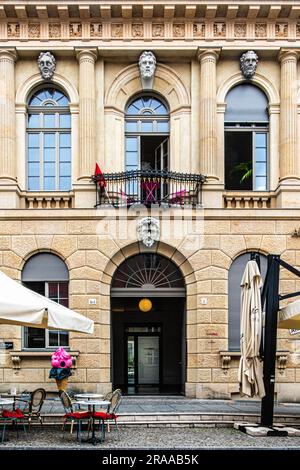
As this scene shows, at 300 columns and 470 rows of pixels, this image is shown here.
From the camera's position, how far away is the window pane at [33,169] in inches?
833

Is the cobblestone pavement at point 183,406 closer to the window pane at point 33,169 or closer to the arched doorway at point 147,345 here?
the arched doorway at point 147,345

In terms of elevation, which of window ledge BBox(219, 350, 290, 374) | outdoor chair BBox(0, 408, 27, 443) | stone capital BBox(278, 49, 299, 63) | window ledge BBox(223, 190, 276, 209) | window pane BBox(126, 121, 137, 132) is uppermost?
stone capital BBox(278, 49, 299, 63)

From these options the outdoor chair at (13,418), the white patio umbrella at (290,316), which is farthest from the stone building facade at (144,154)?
the outdoor chair at (13,418)

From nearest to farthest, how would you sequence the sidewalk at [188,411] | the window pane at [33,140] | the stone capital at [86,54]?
1. the sidewalk at [188,411]
2. the stone capital at [86,54]
3. the window pane at [33,140]

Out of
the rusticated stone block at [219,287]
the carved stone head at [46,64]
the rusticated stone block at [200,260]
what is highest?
the carved stone head at [46,64]

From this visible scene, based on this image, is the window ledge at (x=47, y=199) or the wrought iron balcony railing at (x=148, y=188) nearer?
the wrought iron balcony railing at (x=148, y=188)

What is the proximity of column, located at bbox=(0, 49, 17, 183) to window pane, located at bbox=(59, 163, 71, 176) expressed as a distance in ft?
4.87

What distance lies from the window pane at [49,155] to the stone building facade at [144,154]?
0.07 metres

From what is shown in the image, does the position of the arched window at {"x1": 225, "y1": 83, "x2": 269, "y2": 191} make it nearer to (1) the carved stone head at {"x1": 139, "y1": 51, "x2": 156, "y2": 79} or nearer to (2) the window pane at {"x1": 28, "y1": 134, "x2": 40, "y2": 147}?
(1) the carved stone head at {"x1": 139, "y1": 51, "x2": 156, "y2": 79}

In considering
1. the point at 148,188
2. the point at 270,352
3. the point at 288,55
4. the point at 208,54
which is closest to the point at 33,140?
the point at 148,188

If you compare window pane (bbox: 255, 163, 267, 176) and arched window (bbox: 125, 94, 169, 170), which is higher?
arched window (bbox: 125, 94, 169, 170)

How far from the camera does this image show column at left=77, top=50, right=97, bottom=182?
20.5m

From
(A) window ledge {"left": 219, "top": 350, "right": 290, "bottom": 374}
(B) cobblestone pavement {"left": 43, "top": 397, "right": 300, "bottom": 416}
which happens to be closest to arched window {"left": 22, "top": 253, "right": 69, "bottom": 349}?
(B) cobblestone pavement {"left": 43, "top": 397, "right": 300, "bottom": 416}

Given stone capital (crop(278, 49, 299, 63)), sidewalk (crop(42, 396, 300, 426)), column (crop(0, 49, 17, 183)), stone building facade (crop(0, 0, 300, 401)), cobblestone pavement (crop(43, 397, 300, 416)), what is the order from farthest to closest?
stone capital (crop(278, 49, 299, 63)) → column (crop(0, 49, 17, 183)) → stone building facade (crop(0, 0, 300, 401)) → cobblestone pavement (crop(43, 397, 300, 416)) → sidewalk (crop(42, 396, 300, 426))
